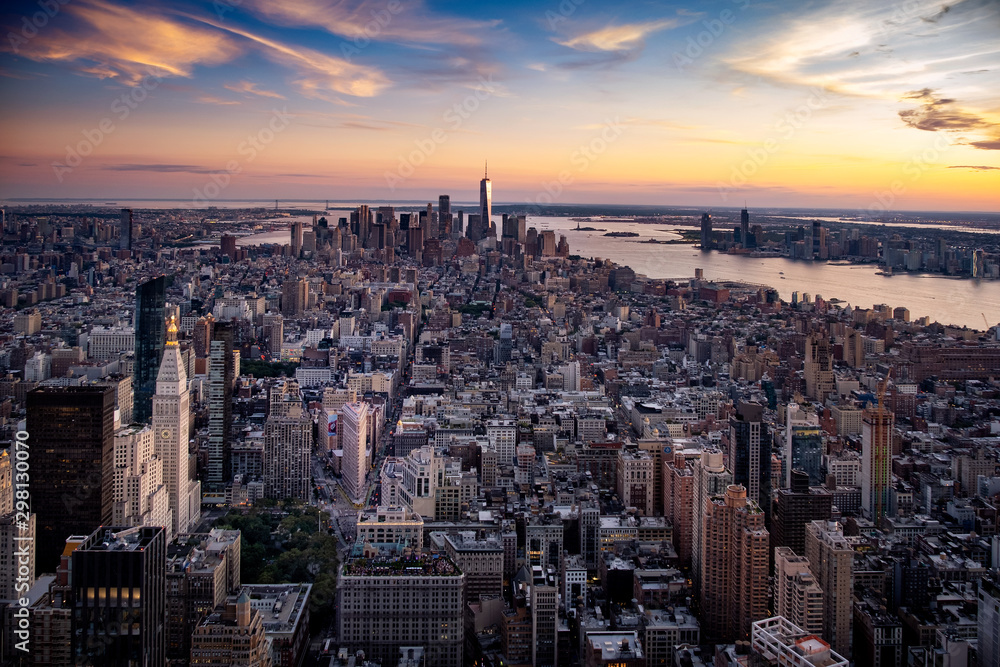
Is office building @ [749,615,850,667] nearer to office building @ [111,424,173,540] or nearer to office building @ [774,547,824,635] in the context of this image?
office building @ [774,547,824,635]

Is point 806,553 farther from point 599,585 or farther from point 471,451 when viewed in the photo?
point 471,451

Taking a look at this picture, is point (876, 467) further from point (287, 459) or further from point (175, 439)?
point (175, 439)

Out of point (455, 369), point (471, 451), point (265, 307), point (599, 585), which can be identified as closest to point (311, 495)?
point (471, 451)

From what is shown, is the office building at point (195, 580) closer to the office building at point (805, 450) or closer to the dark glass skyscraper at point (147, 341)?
the dark glass skyscraper at point (147, 341)

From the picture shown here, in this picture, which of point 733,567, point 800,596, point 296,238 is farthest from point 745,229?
point 800,596

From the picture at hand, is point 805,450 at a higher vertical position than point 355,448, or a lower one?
higher
